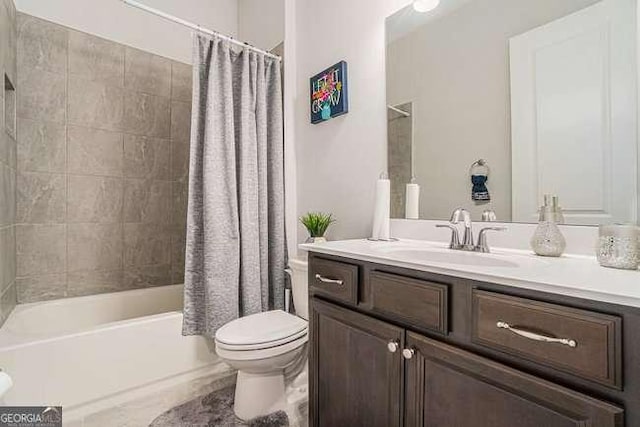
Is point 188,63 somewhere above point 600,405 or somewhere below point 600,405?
above

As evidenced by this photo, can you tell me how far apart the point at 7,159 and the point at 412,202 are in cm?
215

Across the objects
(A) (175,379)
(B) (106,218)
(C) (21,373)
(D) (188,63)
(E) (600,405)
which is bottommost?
(A) (175,379)

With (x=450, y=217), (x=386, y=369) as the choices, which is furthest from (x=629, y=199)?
(x=386, y=369)

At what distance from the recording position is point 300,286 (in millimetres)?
1796

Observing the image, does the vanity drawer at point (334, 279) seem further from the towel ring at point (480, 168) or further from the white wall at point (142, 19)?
the white wall at point (142, 19)

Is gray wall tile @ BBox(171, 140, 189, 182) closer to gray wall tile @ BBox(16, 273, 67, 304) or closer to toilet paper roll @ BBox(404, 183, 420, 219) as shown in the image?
gray wall tile @ BBox(16, 273, 67, 304)

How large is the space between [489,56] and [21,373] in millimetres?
2366

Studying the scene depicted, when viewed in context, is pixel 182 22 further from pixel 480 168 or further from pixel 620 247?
pixel 620 247

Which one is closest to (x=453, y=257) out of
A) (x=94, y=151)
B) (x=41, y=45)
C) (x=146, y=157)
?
(x=146, y=157)

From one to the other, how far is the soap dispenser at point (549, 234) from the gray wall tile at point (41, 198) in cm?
261

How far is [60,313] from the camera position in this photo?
2.01 metres

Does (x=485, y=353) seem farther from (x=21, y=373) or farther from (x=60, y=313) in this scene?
(x=60, y=313)

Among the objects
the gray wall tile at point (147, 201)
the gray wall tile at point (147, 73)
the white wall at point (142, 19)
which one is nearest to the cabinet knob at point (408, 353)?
the gray wall tile at point (147, 201)

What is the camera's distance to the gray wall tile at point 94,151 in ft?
6.98
